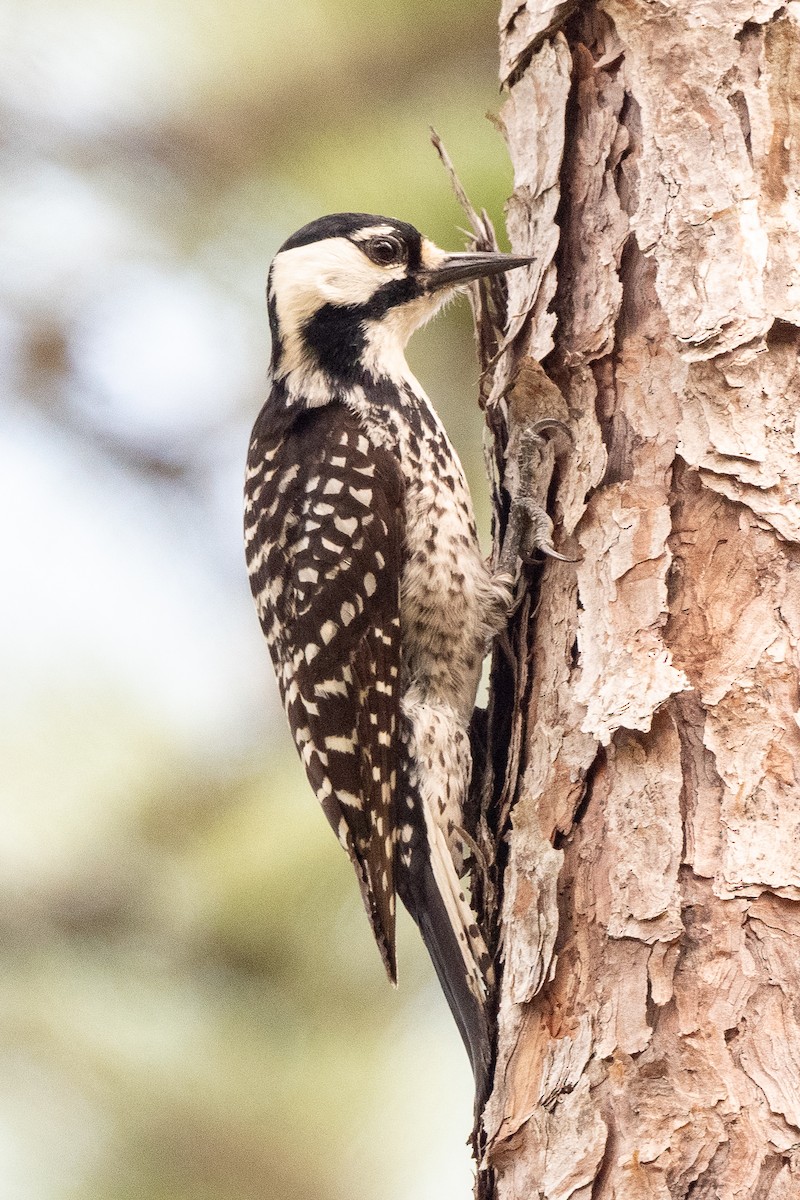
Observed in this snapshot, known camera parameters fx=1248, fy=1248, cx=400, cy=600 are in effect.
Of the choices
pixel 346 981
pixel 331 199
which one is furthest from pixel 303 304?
pixel 346 981

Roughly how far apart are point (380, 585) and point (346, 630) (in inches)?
4.4

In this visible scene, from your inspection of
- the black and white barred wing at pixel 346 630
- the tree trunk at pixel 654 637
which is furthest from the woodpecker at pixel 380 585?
the tree trunk at pixel 654 637

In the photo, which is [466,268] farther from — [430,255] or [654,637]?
[654,637]

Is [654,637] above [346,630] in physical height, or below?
below

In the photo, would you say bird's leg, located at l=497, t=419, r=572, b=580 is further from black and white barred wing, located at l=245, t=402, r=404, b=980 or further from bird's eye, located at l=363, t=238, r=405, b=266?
bird's eye, located at l=363, t=238, r=405, b=266

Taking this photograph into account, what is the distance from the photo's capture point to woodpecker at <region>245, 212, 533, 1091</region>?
2344 mm

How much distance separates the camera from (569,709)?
6.23ft

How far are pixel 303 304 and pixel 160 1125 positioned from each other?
174cm

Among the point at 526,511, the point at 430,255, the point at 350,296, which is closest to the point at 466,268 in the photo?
the point at 430,255

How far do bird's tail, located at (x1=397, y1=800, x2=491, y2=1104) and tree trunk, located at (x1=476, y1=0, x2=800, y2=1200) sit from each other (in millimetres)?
96

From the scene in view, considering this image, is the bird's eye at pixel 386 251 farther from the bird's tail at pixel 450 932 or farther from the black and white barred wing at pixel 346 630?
the bird's tail at pixel 450 932

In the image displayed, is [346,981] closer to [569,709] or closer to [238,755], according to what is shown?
[238,755]

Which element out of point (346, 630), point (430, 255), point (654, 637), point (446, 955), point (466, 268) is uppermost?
point (430, 255)

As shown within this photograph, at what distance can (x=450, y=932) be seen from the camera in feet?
7.09
